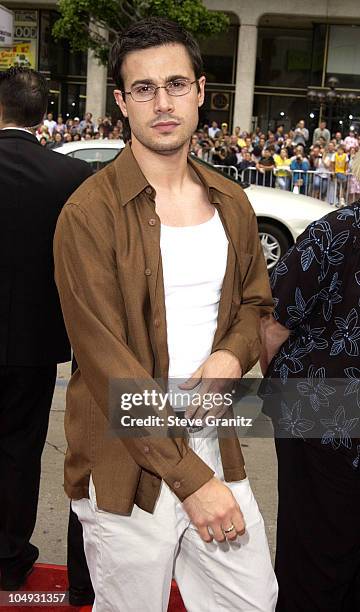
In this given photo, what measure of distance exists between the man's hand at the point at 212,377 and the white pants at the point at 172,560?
0.30 ft

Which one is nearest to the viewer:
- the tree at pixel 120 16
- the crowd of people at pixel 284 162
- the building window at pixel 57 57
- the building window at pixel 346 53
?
the crowd of people at pixel 284 162

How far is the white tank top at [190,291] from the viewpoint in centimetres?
209

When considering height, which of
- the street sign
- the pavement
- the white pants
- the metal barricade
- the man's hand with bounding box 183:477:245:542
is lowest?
the pavement

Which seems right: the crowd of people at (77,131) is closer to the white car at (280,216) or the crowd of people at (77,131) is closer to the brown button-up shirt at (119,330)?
the white car at (280,216)

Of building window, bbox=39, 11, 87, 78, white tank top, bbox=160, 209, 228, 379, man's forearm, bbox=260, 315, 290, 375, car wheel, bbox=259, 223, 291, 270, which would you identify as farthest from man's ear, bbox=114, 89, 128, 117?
building window, bbox=39, 11, 87, 78

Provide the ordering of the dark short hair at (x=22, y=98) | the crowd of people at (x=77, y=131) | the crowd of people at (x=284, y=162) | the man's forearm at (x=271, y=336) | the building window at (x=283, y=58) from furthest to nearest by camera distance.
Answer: the building window at (x=283, y=58) < the crowd of people at (x=77, y=131) < the crowd of people at (x=284, y=162) < the dark short hair at (x=22, y=98) < the man's forearm at (x=271, y=336)

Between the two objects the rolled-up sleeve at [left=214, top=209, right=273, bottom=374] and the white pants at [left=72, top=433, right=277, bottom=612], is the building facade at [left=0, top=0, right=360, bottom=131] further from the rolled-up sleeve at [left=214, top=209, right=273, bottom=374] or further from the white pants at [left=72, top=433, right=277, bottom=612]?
the white pants at [left=72, top=433, right=277, bottom=612]

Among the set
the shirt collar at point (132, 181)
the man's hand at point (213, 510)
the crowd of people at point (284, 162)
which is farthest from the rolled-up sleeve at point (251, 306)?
the crowd of people at point (284, 162)

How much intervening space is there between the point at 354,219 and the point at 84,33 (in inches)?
948

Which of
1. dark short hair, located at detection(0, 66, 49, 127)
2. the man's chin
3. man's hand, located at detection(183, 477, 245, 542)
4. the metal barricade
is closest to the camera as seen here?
man's hand, located at detection(183, 477, 245, 542)

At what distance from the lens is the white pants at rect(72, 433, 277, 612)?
205 cm

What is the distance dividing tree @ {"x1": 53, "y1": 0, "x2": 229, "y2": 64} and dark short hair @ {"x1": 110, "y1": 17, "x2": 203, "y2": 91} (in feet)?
68.3

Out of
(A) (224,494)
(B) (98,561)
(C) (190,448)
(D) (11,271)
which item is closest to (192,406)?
(C) (190,448)

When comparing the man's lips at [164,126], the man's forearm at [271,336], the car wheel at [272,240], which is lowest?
the car wheel at [272,240]
